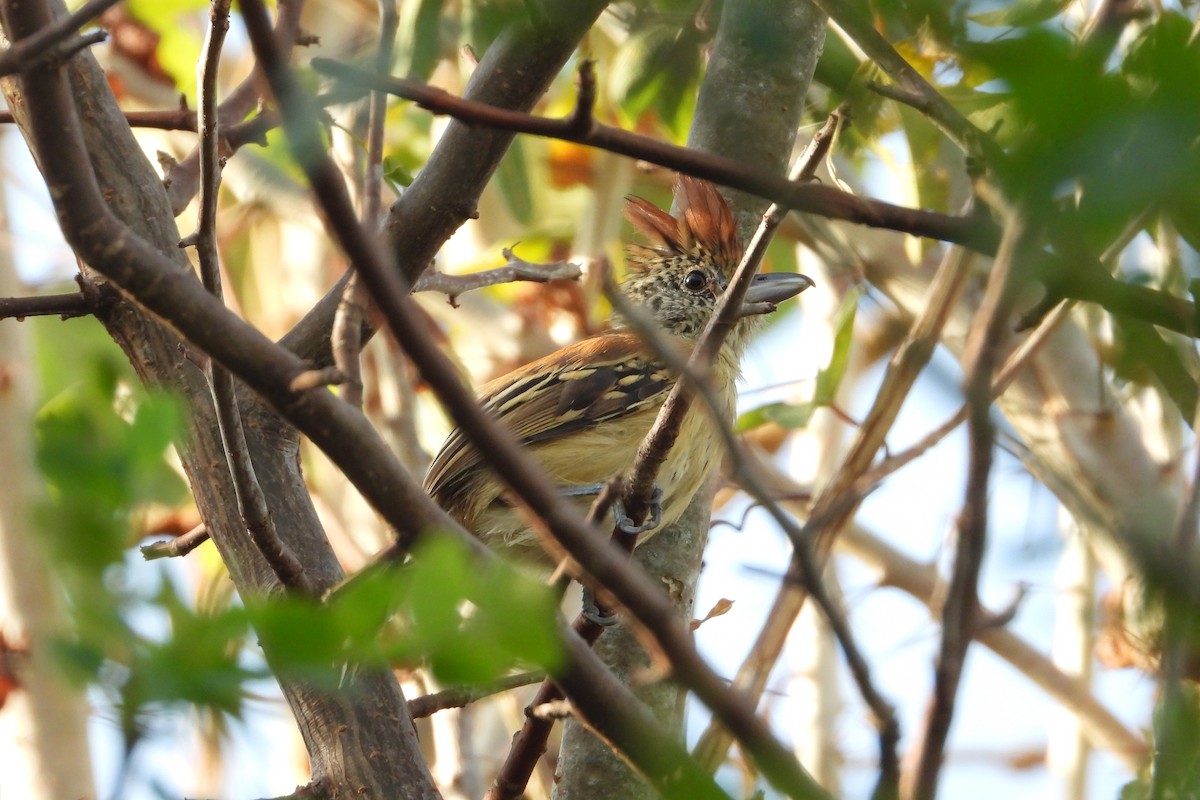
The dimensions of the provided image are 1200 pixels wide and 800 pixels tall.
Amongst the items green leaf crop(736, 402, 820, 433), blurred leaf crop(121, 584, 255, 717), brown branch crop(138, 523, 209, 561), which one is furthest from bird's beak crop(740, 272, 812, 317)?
blurred leaf crop(121, 584, 255, 717)

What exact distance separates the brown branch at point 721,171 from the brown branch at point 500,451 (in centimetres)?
27

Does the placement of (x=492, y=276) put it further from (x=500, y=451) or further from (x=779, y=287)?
(x=500, y=451)

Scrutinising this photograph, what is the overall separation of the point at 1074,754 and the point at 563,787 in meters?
3.45

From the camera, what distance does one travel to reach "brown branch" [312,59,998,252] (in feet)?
6.05

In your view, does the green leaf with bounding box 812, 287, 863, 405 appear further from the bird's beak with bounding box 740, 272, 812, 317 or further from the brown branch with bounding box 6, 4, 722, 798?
the brown branch with bounding box 6, 4, 722, 798

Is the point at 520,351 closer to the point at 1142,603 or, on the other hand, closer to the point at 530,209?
the point at 530,209

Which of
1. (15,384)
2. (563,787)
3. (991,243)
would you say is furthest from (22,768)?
(991,243)

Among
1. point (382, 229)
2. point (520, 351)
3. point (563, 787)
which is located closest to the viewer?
point (382, 229)

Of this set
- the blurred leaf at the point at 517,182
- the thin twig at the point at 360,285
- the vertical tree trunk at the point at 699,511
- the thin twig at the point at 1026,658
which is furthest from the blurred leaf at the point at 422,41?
the thin twig at the point at 1026,658

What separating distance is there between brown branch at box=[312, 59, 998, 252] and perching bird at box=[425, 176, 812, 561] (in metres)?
2.10

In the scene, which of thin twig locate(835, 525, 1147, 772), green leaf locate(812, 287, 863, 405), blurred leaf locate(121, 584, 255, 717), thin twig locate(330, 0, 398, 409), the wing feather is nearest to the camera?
blurred leaf locate(121, 584, 255, 717)

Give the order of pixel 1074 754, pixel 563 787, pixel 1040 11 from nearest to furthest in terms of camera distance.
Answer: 1. pixel 1040 11
2. pixel 563 787
3. pixel 1074 754

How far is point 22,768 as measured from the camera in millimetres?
4902

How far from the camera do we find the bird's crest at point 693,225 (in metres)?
4.84
